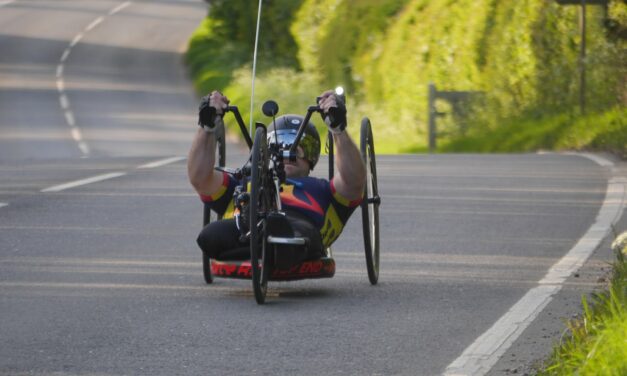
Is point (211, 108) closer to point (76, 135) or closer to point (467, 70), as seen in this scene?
point (467, 70)

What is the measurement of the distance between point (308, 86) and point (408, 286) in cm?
2825

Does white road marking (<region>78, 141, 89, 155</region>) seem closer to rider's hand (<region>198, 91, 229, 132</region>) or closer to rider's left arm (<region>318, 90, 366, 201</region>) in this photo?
rider's left arm (<region>318, 90, 366, 201</region>)

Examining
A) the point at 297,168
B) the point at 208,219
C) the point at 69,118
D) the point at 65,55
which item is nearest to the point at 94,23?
the point at 65,55

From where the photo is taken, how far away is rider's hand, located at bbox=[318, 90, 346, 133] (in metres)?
8.54

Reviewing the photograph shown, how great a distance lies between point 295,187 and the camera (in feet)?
30.0

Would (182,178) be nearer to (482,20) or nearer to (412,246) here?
(412,246)

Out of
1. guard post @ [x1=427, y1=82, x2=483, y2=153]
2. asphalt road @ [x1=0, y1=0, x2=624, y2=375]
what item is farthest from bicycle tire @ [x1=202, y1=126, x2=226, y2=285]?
guard post @ [x1=427, y1=82, x2=483, y2=153]

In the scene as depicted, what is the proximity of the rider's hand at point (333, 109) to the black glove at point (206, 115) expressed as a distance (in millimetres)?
574

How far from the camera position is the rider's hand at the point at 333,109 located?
28.0 ft

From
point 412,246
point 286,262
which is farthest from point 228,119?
point 286,262

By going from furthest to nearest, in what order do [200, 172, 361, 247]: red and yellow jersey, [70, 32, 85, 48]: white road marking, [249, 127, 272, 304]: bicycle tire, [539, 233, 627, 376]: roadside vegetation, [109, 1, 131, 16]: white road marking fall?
[109, 1, 131, 16]: white road marking
[70, 32, 85, 48]: white road marking
[200, 172, 361, 247]: red and yellow jersey
[249, 127, 272, 304]: bicycle tire
[539, 233, 627, 376]: roadside vegetation

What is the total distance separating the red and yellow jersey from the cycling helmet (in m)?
0.17

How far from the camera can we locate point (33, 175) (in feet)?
58.7

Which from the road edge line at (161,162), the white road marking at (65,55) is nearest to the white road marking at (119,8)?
the white road marking at (65,55)
